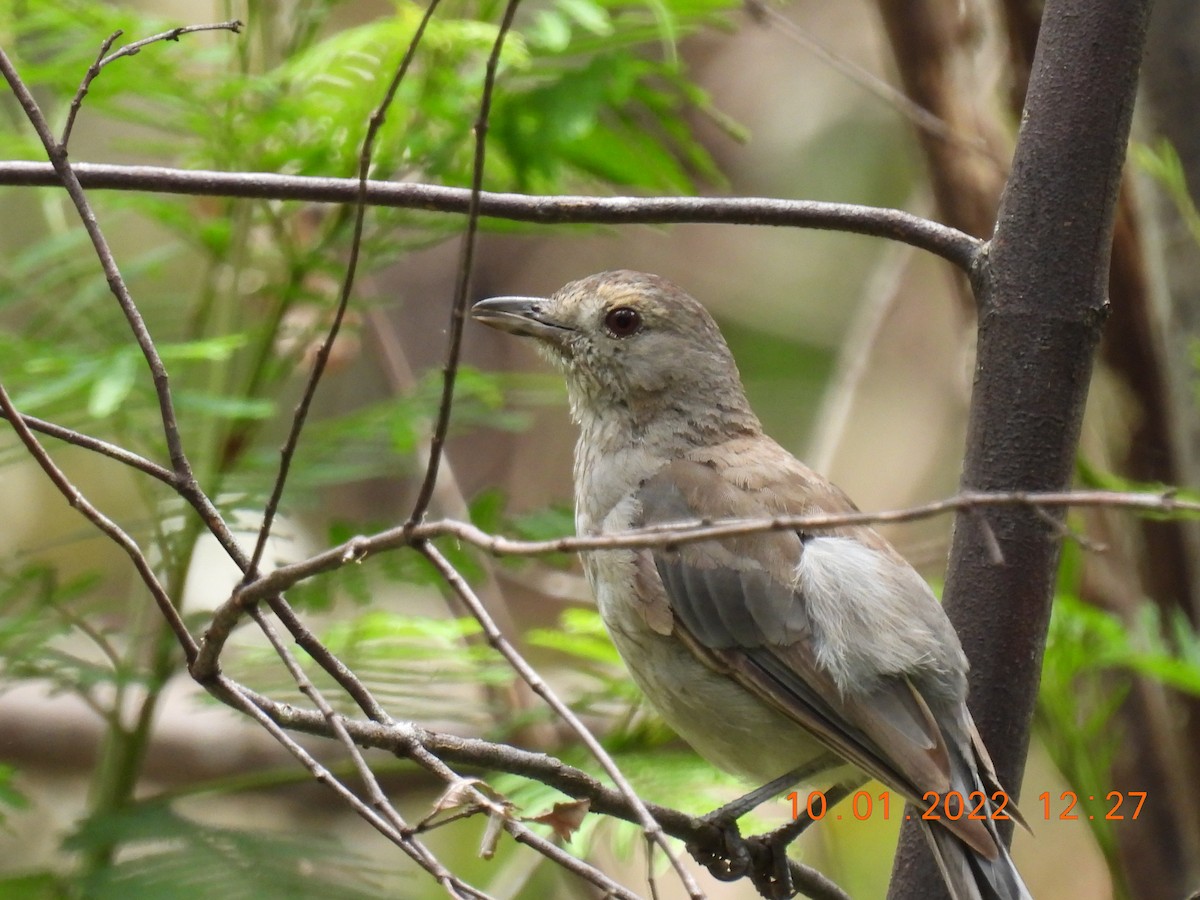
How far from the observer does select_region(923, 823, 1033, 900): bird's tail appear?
221 cm

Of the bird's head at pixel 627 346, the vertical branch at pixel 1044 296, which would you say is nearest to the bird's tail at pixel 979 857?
the vertical branch at pixel 1044 296

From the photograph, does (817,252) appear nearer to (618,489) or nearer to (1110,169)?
(618,489)

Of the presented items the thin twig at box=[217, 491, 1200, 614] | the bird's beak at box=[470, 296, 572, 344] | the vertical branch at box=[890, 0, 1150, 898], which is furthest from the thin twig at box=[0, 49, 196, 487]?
the bird's beak at box=[470, 296, 572, 344]

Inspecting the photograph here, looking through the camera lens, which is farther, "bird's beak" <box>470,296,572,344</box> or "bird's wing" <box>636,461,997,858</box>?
"bird's beak" <box>470,296,572,344</box>

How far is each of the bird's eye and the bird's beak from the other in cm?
11

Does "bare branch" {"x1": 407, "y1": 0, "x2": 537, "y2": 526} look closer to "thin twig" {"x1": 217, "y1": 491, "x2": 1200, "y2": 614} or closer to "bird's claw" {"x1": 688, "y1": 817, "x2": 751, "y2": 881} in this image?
"thin twig" {"x1": 217, "y1": 491, "x2": 1200, "y2": 614}

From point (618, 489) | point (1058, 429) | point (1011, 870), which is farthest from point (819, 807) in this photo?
point (1058, 429)

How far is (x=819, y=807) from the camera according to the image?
2834 mm

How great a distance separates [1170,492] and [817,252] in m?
7.59

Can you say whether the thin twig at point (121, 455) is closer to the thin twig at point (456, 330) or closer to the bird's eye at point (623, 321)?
the thin twig at point (456, 330)

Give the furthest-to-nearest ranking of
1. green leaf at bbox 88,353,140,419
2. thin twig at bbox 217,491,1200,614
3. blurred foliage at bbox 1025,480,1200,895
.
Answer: blurred foliage at bbox 1025,480,1200,895, green leaf at bbox 88,353,140,419, thin twig at bbox 217,491,1200,614

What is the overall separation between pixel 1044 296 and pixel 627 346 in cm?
138

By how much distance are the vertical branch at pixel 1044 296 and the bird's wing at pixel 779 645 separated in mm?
181

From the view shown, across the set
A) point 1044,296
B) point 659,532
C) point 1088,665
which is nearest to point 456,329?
point 659,532
